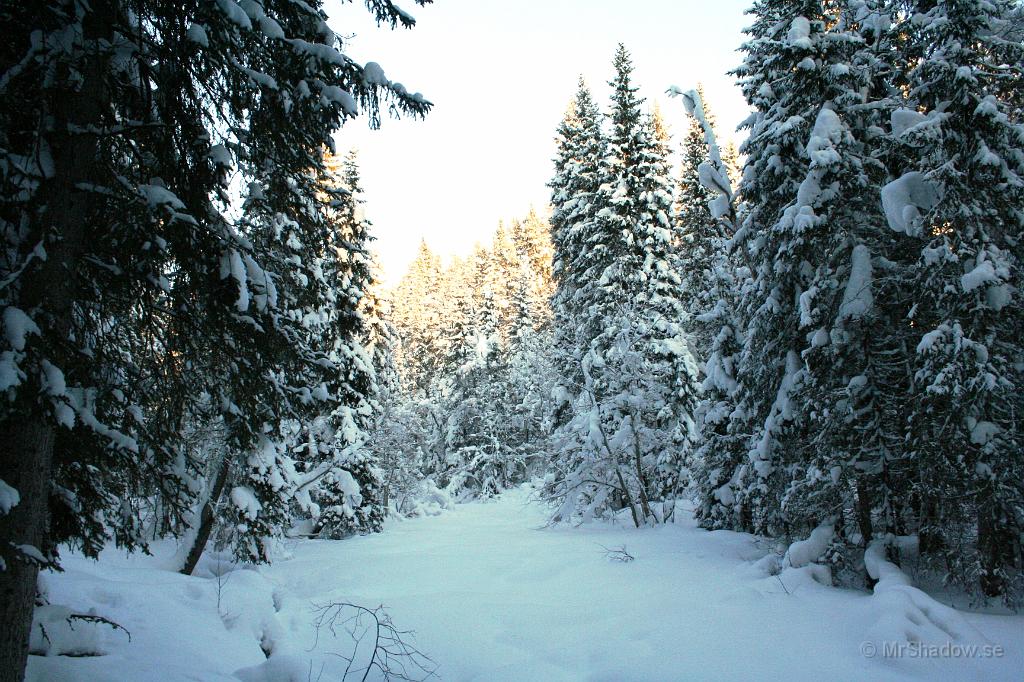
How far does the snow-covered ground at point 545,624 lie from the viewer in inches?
237

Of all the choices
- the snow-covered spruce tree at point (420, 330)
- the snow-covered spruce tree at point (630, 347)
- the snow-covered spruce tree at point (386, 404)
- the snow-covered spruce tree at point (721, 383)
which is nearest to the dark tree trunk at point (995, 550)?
the snow-covered spruce tree at point (721, 383)

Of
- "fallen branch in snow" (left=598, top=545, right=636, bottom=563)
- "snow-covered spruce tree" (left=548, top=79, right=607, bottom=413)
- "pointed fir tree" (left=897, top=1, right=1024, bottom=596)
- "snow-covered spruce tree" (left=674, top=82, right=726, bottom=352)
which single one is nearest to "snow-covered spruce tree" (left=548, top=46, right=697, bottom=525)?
"snow-covered spruce tree" (left=548, top=79, right=607, bottom=413)

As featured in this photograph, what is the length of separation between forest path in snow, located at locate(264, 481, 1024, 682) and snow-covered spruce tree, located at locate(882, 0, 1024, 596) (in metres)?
1.51

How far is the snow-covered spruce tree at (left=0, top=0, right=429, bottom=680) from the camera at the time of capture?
12.8 ft

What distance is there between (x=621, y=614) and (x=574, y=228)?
15.3m

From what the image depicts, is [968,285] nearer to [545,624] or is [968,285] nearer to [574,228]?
[545,624]

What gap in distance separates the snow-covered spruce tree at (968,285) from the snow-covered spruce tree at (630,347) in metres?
9.65

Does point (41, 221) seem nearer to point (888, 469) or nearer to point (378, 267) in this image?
point (888, 469)

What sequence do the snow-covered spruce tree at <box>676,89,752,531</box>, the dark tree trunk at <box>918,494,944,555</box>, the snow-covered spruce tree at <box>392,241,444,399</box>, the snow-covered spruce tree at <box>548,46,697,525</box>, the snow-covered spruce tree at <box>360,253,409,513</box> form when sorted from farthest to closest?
the snow-covered spruce tree at <box>392,241,444,399</box> < the snow-covered spruce tree at <box>360,253,409,513</box> < the snow-covered spruce tree at <box>548,46,697,525</box> < the snow-covered spruce tree at <box>676,89,752,531</box> < the dark tree trunk at <box>918,494,944,555</box>

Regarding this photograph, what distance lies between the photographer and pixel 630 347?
18.4 metres

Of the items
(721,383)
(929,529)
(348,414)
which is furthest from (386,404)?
(929,529)

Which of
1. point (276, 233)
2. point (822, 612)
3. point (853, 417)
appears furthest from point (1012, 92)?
point (276, 233)

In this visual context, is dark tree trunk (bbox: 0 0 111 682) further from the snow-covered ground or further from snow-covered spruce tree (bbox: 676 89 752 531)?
snow-covered spruce tree (bbox: 676 89 752 531)

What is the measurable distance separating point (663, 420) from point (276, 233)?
1287 centimetres
